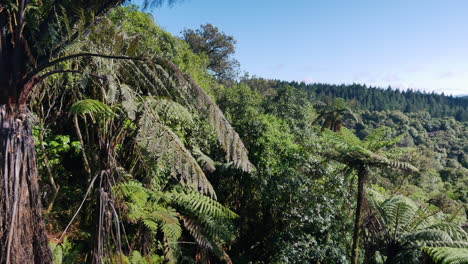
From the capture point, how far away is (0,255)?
120 cm

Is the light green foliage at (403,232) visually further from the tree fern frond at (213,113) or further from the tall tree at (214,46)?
the tall tree at (214,46)

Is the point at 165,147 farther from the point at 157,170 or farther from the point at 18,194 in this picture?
the point at 157,170

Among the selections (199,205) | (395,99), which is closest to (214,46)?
(199,205)

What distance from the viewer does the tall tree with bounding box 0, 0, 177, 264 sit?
1.19m

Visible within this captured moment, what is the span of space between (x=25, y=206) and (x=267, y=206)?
5496 mm

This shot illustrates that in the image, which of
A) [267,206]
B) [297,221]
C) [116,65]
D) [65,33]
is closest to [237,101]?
[267,206]

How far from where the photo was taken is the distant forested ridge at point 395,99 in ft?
198

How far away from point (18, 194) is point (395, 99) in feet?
253

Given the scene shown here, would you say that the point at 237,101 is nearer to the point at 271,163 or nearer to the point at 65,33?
the point at 271,163

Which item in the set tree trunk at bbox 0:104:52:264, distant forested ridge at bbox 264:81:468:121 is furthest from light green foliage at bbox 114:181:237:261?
distant forested ridge at bbox 264:81:468:121

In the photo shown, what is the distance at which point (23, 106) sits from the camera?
131cm

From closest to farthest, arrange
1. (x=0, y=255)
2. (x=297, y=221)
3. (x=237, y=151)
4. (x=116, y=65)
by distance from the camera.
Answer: (x=0, y=255) → (x=237, y=151) → (x=116, y=65) → (x=297, y=221)

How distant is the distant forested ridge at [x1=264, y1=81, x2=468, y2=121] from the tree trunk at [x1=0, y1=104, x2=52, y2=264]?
195 feet

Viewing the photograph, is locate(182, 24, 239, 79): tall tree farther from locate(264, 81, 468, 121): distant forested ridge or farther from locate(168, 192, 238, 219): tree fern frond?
locate(264, 81, 468, 121): distant forested ridge
